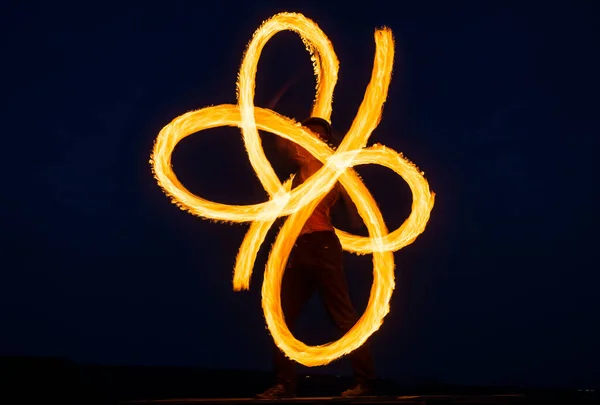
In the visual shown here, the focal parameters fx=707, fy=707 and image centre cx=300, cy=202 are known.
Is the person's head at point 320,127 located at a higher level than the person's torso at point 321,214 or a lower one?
higher

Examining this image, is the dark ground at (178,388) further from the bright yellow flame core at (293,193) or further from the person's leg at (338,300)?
the bright yellow flame core at (293,193)

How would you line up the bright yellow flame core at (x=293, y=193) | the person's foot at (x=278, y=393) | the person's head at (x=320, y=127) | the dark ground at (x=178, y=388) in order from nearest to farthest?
the dark ground at (x=178, y=388) → the person's foot at (x=278, y=393) → the bright yellow flame core at (x=293, y=193) → the person's head at (x=320, y=127)

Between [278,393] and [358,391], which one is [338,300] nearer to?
[358,391]

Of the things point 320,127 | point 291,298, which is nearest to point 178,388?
point 291,298

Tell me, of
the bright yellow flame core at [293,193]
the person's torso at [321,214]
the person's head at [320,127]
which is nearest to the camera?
the bright yellow flame core at [293,193]

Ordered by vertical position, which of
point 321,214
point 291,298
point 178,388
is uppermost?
point 321,214


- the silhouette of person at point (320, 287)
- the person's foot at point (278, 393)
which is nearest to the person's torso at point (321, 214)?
the silhouette of person at point (320, 287)
